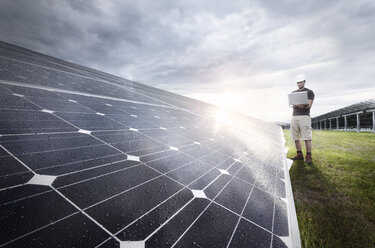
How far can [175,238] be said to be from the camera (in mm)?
1770

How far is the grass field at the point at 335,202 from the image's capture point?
291 cm

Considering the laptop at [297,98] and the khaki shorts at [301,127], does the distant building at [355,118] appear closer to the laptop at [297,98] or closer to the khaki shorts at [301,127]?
the khaki shorts at [301,127]

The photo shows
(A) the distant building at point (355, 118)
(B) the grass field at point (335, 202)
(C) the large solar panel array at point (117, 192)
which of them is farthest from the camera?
(A) the distant building at point (355, 118)

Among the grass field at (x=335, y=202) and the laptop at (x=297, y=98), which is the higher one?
the laptop at (x=297, y=98)

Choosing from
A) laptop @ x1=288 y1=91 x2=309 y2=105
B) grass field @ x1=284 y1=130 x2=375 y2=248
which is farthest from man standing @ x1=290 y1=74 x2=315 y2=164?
grass field @ x1=284 y1=130 x2=375 y2=248

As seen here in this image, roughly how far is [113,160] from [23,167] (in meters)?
1.08

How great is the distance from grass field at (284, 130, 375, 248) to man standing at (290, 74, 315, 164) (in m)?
0.62

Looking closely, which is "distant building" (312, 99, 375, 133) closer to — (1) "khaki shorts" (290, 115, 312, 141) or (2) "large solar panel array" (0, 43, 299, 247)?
(1) "khaki shorts" (290, 115, 312, 141)

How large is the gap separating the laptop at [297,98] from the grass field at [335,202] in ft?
7.99

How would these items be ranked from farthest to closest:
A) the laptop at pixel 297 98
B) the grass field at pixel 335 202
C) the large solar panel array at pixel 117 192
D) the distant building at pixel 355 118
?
the distant building at pixel 355 118, the laptop at pixel 297 98, the grass field at pixel 335 202, the large solar panel array at pixel 117 192

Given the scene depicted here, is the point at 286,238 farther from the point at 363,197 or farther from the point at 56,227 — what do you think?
the point at 363,197

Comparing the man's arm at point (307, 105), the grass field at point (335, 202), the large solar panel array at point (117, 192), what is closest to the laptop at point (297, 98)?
the man's arm at point (307, 105)

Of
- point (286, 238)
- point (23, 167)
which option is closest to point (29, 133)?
point (23, 167)

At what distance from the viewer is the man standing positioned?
6934 mm
